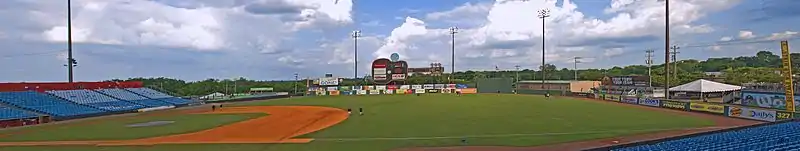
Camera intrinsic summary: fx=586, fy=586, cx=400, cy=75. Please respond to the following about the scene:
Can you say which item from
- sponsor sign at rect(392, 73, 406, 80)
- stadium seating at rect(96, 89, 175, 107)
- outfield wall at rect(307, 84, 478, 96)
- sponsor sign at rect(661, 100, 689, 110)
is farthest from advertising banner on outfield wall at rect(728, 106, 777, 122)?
sponsor sign at rect(392, 73, 406, 80)

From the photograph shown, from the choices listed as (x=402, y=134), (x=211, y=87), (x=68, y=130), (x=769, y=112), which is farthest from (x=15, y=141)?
(x=211, y=87)

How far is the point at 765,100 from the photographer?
153 ft

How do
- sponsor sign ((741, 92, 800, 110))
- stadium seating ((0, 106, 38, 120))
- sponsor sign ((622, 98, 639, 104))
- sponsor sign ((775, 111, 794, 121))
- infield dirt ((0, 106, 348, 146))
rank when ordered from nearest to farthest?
infield dirt ((0, 106, 348, 146)) < sponsor sign ((775, 111, 794, 121)) < stadium seating ((0, 106, 38, 120)) < sponsor sign ((741, 92, 800, 110)) < sponsor sign ((622, 98, 639, 104))

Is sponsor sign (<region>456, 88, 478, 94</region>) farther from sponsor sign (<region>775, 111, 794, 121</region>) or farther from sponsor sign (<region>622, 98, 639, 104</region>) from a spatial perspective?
sponsor sign (<region>775, 111, 794, 121</region>)

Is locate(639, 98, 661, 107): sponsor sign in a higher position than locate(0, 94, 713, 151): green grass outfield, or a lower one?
higher

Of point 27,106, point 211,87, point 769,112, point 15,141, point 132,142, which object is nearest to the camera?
point 132,142

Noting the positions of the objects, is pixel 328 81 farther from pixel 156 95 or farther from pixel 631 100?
pixel 631 100

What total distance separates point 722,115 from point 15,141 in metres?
42.6

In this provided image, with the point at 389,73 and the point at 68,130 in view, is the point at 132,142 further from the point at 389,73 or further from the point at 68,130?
the point at 389,73

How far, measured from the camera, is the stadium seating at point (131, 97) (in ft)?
186

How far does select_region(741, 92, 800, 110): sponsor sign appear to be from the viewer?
144 ft

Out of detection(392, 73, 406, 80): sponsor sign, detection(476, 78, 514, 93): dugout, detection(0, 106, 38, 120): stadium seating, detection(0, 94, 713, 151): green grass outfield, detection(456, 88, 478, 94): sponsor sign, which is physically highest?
detection(392, 73, 406, 80): sponsor sign

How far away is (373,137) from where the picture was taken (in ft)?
91.5

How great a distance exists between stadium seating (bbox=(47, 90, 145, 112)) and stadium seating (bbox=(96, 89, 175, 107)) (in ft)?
5.14
